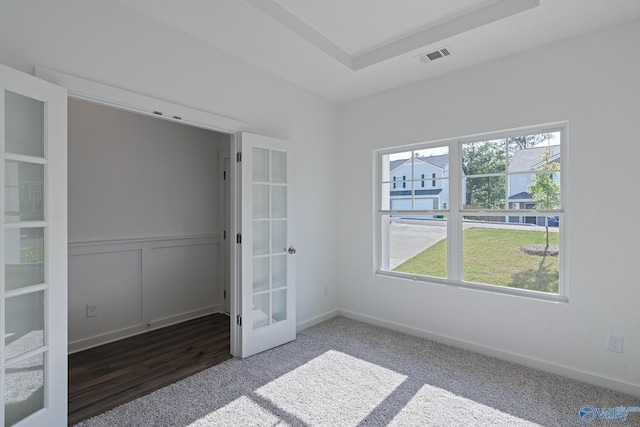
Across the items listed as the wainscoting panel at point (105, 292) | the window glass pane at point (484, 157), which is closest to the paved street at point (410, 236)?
the window glass pane at point (484, 157)

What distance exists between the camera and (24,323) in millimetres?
1800

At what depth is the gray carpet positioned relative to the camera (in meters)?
2.08

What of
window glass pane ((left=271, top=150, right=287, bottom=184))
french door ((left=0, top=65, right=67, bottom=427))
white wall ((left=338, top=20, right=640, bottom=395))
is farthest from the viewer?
window glass pane ((left=271, top=150, right=287, bottom=184))

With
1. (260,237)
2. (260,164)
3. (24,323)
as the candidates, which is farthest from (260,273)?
(24,323)

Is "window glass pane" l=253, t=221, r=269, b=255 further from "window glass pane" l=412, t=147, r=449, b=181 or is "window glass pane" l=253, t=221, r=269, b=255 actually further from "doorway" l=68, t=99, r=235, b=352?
"window glass pane" l=412, t=147, r=449, b=181

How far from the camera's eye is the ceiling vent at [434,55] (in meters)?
2.81

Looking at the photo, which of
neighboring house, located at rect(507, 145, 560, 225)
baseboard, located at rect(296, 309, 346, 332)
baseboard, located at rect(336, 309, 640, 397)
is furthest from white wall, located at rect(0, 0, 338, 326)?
neighboring house, located at rect(507, 145, 560, 225)

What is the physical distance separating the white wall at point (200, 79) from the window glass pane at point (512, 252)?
166cm

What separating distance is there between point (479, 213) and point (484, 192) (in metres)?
0.21

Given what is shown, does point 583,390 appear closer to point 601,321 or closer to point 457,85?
point 601,321

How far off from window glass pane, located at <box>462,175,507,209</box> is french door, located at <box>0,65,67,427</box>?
3.34m

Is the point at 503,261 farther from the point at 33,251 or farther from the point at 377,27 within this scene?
the point at 33,251

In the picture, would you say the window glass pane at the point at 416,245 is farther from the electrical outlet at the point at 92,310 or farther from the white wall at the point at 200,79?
the electrical outlet at the point at 92,310

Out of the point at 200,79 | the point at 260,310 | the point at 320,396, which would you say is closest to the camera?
the point at 320,396
